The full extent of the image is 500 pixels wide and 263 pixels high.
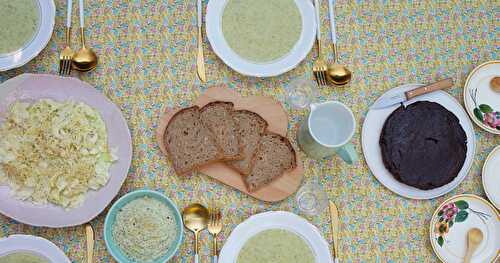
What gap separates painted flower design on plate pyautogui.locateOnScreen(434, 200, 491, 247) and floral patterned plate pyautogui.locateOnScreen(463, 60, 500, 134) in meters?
0.28

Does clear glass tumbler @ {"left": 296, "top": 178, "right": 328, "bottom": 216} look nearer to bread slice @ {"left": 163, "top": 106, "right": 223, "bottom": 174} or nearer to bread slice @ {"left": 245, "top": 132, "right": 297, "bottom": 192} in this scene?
bread slice @ {"left": 245, "top": 132, "right": 297, "bottom": 192}

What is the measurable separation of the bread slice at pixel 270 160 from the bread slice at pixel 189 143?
0.12 meters

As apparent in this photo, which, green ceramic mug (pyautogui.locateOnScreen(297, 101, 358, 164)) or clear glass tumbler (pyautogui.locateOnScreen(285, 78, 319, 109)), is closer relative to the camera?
green ceramic mug (pyautogui.locateOnScreen(297, 101, 358, 164))

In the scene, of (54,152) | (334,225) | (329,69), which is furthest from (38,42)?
(334,225)

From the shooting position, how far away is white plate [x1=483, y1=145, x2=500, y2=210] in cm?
164

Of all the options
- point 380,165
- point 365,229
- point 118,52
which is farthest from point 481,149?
point 118,52

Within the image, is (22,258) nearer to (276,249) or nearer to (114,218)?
(114,218)

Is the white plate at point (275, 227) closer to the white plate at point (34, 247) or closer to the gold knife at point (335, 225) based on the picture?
the gold knife at point (335, 225)

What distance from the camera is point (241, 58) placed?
1.62 metres

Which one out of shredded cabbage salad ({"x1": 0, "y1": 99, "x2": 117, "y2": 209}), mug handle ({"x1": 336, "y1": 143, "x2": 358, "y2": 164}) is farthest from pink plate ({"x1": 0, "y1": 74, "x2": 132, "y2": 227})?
mug handle ({"x1": 336, "y1": 143, "x2": 358, "y2": 164})

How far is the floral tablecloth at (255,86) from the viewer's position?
1.58 meters

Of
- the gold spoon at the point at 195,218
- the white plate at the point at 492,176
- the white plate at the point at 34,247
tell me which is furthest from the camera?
the white plate at the point at 492,176

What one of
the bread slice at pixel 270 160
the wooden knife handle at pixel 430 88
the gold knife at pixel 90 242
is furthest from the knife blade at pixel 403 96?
the gold knife at pixel 90 242

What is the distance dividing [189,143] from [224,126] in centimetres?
12
